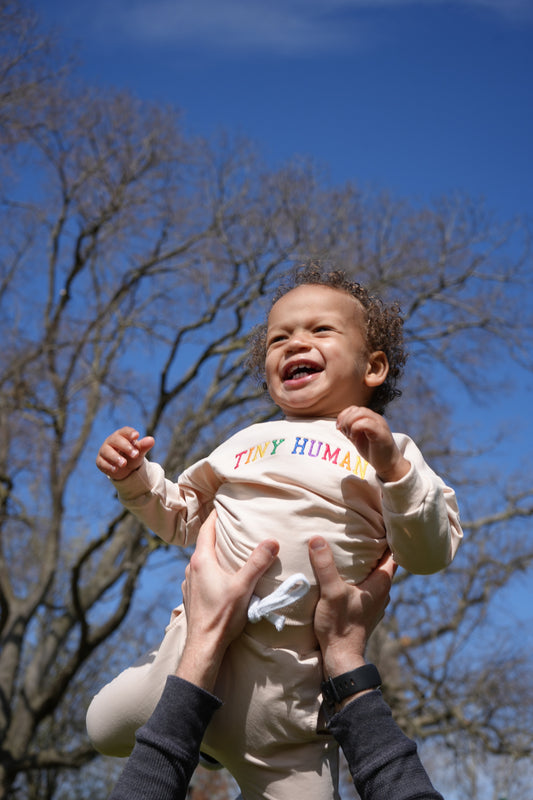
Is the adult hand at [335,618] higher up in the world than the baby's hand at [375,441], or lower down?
lower down

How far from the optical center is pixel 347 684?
62.3 inches

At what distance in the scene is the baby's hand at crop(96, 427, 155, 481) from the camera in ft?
6.11

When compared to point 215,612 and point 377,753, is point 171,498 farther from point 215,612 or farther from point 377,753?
point 377,753

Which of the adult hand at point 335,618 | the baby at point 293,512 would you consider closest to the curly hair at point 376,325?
the baby at point 293,512

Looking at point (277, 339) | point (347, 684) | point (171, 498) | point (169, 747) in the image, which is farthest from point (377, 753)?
point (277, 339)

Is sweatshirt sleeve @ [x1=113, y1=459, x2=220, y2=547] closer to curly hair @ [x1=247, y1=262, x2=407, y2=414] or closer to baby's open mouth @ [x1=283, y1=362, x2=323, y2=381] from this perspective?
baby's open mouth @ [x1=283, y1=362, x2=323, y2=381]

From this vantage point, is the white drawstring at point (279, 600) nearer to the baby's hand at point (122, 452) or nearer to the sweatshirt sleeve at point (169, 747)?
the sweatshirt sleeve at point (169, 747)

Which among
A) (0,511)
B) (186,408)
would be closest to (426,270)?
(186,408)

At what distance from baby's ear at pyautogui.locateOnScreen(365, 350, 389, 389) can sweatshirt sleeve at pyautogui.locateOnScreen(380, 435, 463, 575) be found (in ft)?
1.32

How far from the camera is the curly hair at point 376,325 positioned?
7.18 ft

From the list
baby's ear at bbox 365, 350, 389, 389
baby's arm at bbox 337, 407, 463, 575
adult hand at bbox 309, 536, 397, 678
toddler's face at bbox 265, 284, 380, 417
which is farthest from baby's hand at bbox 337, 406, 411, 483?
baby's ear at bbox 365, 350, 389, 389

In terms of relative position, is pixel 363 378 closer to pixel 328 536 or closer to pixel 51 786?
pixel 328 536

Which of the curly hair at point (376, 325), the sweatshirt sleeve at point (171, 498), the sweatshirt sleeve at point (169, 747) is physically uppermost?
the curly hair at point (376, 325)

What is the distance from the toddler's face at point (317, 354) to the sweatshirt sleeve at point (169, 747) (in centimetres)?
79
